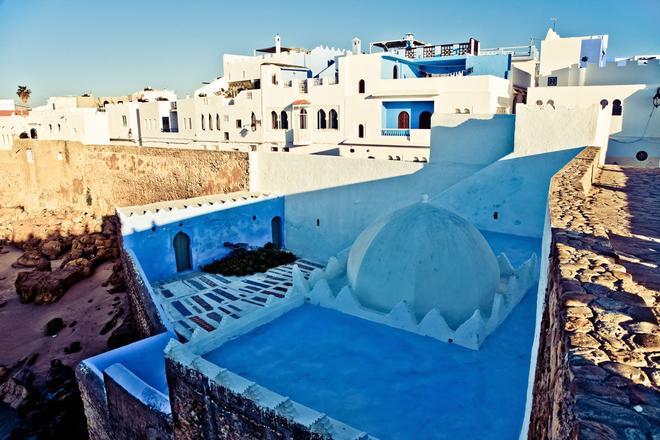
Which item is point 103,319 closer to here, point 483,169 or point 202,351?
point 202,351

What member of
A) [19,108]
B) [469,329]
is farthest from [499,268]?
[19,108]

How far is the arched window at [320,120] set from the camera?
23.1 metres

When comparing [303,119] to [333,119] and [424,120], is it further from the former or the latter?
[424,120]

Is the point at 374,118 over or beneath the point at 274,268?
over

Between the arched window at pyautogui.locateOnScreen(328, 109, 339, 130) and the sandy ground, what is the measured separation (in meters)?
11.9

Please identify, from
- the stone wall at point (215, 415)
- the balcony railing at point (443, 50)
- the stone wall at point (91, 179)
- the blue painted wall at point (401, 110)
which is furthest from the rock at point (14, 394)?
the balcony railing at point (443, 50)

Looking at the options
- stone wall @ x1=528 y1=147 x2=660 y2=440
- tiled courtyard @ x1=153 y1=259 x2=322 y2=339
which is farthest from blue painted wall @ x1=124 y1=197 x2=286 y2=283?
stone wall @ x1=528 y1=147 x2=660 y2=440

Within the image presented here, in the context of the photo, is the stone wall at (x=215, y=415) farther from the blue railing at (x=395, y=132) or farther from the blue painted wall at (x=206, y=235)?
the blue railing at (x=395, y=132)

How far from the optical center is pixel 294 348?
Answer: 715 centimetres

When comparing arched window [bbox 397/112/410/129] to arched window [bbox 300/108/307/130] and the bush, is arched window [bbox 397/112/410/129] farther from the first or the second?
the bush

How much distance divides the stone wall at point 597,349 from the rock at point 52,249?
24448 mm

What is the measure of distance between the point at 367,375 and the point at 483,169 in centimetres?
704

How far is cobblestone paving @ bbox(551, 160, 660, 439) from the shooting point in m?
1.75

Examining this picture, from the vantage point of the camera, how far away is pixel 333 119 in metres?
22.8
